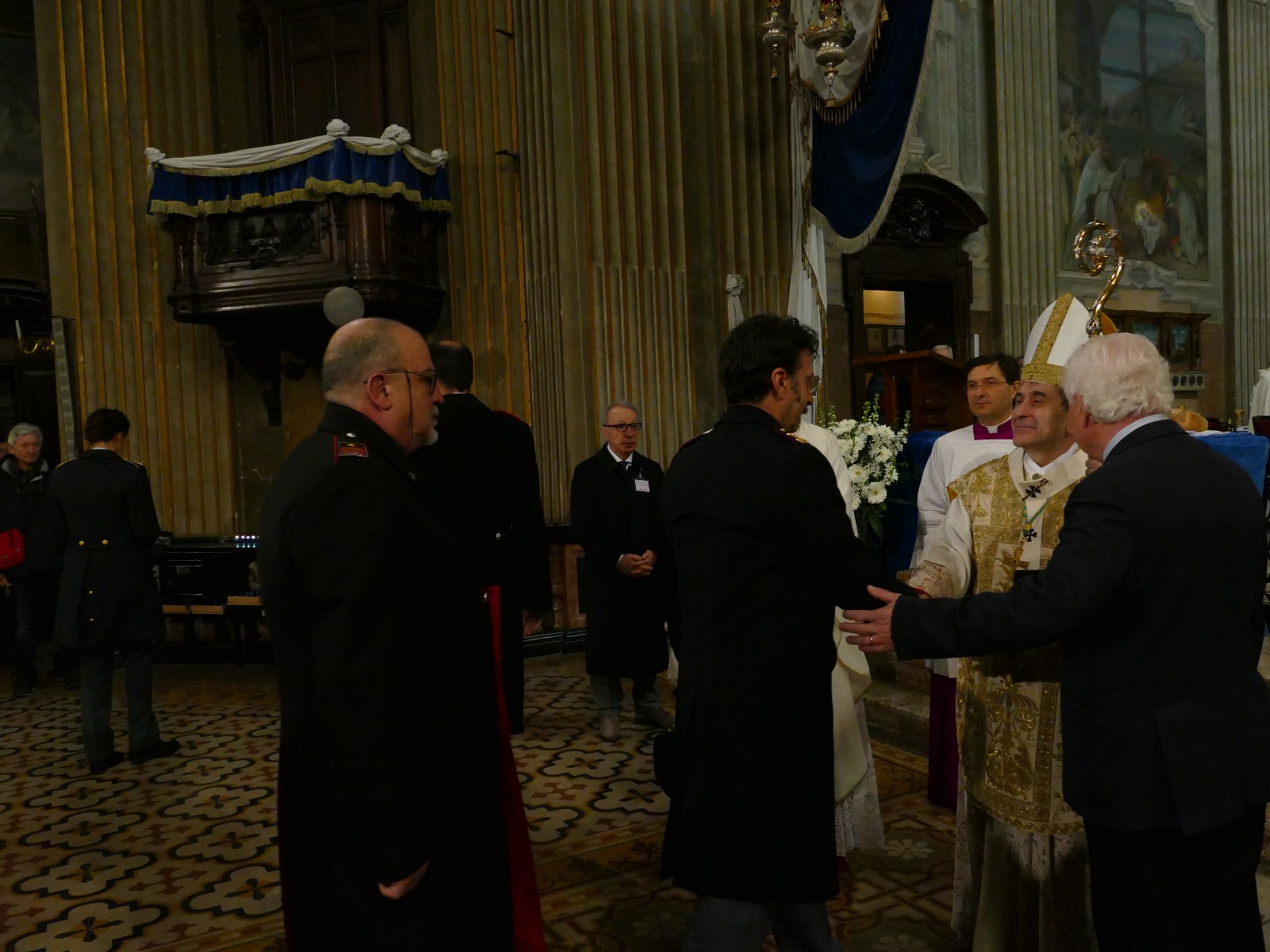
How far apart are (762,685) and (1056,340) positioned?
1269mm

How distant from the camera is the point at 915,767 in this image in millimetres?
4234

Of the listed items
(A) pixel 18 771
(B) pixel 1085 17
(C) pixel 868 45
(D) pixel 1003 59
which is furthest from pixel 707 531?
(B) pixel 1085 17

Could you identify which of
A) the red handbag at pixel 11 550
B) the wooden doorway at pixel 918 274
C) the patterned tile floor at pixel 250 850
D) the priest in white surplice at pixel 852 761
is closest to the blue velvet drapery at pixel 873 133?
the wooden doorway at pixel 918 274

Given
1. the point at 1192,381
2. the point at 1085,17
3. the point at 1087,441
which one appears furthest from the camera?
the point at 1192,381

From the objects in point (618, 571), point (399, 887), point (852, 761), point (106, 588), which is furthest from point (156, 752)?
point (399, 887)

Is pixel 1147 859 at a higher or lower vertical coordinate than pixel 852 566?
lower

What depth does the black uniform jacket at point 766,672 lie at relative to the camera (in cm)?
202

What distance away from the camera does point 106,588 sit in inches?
181

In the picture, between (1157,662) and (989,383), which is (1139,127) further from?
(1157,662)

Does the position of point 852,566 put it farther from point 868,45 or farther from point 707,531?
point 868,45

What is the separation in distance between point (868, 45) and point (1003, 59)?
17.5 feet

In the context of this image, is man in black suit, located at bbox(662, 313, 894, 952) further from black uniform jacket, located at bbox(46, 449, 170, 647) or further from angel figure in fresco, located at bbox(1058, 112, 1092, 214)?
angel figure in fresco, located at bbox(1058, 112, 1092, 214)

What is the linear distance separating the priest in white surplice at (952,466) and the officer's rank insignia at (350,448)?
2.34 m

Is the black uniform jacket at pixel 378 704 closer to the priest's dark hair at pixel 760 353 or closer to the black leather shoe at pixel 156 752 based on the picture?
the priest's dark hair at pixel 760 353
